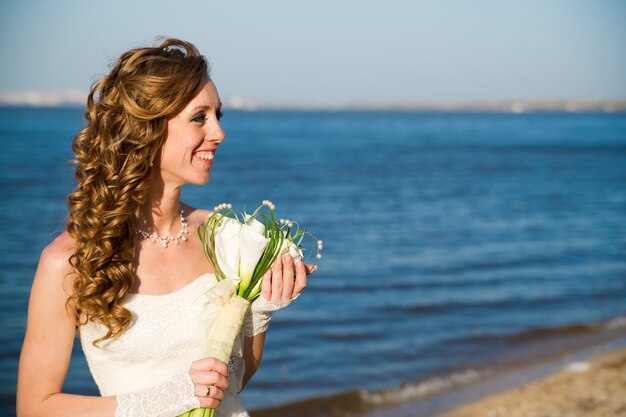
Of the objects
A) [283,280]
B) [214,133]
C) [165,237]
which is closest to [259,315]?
[283,280]

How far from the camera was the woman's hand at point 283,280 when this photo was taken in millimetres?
2646

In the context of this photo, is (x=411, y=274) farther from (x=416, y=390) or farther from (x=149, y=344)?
(x=149, y=344)

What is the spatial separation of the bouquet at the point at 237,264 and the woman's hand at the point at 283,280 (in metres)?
0.04

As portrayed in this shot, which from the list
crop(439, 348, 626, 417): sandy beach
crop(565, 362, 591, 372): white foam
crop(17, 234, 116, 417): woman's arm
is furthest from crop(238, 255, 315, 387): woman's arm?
A: crop(565, 362, 591, 372): white foam

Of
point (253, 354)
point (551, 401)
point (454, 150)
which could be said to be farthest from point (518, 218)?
point (454, 150)

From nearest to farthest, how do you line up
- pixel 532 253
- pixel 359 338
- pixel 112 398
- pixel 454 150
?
1. pixel 112 398
2. pixel 359 338
3. pixel 532 253
4. pixel 454 150

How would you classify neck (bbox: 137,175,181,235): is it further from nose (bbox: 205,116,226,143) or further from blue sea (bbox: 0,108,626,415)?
blue sea (bbox: 0,108,626,415)

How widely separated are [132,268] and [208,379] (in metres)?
0.71

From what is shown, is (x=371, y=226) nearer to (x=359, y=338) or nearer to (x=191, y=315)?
(x=359, y=338)

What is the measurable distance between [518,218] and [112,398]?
17785 millimetres

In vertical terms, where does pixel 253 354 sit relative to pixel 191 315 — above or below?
below

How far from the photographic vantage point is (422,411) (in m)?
7.34

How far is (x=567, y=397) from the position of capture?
710 cm

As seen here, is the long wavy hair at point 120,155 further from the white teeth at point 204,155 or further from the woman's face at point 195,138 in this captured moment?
the white teeth at point 204,155
